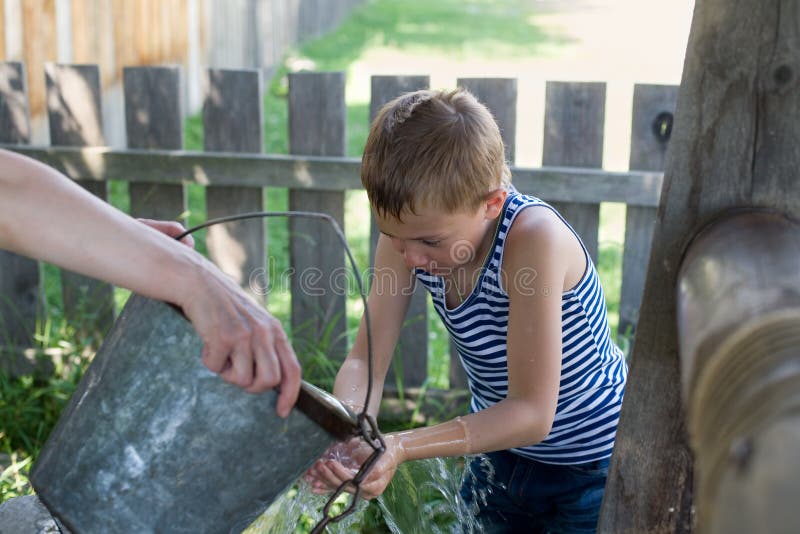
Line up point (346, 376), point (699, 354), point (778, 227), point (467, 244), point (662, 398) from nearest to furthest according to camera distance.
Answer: point (699, 354), point (778, 227), point (662, 398), point (467, 244), point (346, 376)

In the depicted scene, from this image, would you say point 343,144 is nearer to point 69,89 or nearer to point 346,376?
point 69,89

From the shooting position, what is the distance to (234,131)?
383 centimetres

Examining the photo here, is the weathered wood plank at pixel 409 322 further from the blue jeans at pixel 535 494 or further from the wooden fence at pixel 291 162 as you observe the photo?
the blue jeans at pixel 535 494

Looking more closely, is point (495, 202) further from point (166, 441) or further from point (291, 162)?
point (291, 162)

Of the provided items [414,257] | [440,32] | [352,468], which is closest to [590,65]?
[440,32]

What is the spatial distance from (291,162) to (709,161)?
2.44 m

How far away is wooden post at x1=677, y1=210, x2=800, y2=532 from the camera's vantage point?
2.10ft

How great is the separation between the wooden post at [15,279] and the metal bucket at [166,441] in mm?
2719

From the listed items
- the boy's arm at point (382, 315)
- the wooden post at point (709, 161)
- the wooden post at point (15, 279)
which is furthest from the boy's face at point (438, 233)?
the wooden post at point (15, 279)

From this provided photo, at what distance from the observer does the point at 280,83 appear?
11.7 m

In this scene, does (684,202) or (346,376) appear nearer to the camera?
(684,202)

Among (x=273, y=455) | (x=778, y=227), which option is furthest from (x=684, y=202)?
(x=273, y=455)

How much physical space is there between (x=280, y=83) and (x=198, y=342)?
1065 cm

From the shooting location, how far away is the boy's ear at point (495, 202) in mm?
2158
